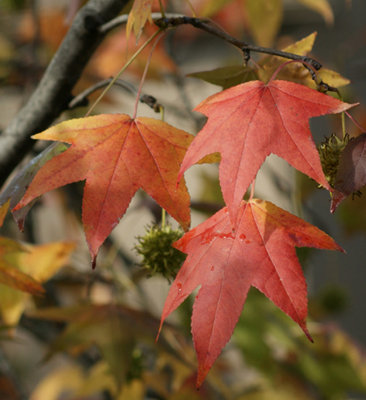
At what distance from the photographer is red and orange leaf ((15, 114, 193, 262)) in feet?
1.65

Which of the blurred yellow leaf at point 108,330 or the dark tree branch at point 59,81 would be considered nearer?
the dark tree branch at point 59,81

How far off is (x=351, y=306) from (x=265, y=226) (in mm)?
1888

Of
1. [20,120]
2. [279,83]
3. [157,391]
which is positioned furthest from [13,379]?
[279,83]

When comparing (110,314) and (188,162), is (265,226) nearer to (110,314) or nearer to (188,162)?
(188,162)

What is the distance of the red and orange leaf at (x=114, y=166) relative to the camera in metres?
0.50

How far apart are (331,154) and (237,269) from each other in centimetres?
17

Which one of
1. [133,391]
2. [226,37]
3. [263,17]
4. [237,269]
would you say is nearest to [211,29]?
[226,37]

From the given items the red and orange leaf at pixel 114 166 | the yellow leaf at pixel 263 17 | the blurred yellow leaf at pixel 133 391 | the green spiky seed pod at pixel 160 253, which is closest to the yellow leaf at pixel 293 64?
the red and orange leaf at pixel 114 166

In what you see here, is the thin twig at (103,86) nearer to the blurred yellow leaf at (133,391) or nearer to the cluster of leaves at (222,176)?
the cluster of leaves at (222,176)

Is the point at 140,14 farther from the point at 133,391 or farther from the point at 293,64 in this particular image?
the point at 133,391

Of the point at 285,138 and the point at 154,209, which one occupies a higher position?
the point at 285,138

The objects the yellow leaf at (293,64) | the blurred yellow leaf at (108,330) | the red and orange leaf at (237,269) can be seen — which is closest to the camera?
the red and orange leaf at (237,269)

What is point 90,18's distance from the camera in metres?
0.62

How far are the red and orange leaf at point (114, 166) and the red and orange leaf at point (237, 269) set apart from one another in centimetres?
4
